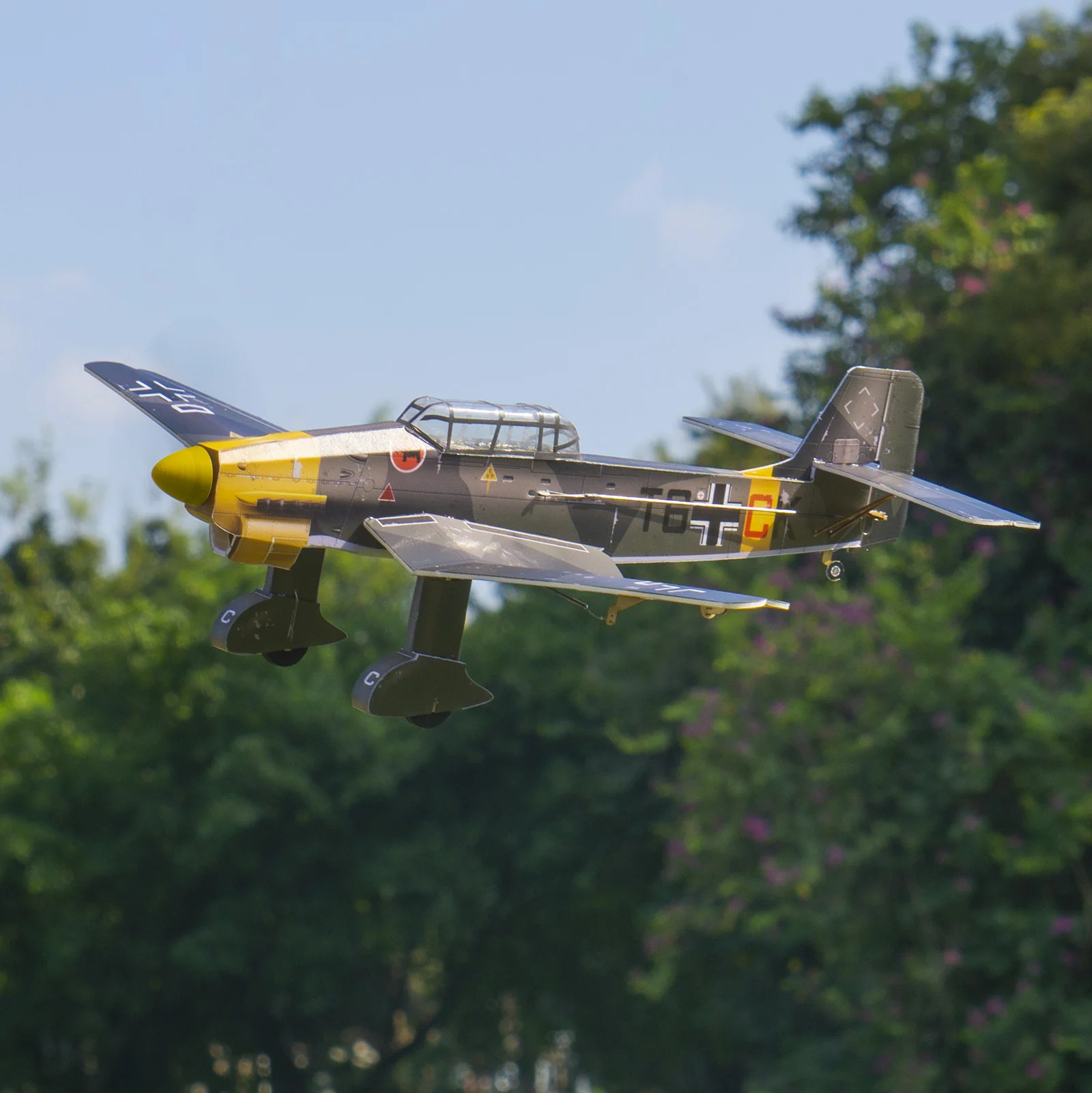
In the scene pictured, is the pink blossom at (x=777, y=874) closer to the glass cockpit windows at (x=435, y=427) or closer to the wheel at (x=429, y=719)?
the wheel at (x=429, y=719)

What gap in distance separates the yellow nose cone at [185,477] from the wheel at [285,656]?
1087 mm

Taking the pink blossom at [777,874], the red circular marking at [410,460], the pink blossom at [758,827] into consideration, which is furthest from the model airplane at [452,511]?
the pink blossom at [758,827]

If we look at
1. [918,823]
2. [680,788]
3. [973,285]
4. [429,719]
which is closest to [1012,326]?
[973,285]

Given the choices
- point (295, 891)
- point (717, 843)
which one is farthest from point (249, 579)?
point (717, 843)

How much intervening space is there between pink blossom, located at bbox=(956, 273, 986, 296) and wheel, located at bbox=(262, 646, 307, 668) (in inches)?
893

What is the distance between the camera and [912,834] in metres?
27.5

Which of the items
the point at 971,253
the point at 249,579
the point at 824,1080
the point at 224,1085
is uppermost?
the point at 971,253

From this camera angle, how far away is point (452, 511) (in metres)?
9.28

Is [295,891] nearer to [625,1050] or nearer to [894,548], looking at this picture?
[625,1050]

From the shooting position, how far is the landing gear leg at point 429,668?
8758mm

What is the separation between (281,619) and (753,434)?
369cm

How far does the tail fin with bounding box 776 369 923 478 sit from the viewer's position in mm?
10555

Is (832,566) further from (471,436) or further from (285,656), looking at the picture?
(285,656)

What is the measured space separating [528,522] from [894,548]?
22.2m
